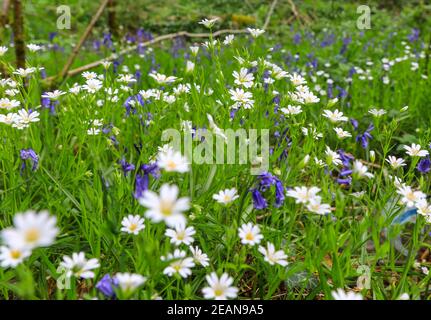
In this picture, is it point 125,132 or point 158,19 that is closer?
point 125,132

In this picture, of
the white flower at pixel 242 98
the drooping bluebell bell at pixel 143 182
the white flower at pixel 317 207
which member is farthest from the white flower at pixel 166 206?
the white flower at pixel 242 98

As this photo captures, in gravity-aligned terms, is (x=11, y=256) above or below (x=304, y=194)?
below

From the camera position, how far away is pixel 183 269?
1195mm

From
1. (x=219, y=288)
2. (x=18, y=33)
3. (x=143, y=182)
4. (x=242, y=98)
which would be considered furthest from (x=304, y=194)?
(x=18, y=33)

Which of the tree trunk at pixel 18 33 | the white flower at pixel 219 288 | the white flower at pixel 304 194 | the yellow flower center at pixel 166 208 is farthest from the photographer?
the tree trunk at pixel 18 33

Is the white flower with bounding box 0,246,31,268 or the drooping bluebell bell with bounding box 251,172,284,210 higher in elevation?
the drooping bluebell bell with bounding box 251,172,284,210

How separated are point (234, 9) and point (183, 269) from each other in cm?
820

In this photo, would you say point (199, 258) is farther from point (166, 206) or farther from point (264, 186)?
point (166, 206)

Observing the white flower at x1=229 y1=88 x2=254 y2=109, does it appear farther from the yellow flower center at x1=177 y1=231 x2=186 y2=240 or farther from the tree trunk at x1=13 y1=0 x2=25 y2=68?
the tree trunk at x1=13 y1=0 x2=25 y2=68

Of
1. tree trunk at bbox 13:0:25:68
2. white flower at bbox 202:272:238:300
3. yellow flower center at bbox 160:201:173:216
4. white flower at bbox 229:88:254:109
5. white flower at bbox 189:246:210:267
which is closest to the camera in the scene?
yellow flower center at bbox 160:201:173:216

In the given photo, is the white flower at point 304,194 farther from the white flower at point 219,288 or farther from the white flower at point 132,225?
the white flower at point 132,225

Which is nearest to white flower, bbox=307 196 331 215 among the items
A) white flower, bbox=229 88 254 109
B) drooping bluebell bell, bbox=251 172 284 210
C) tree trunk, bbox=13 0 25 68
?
drooping bluebell bell, bbox=251 172 284 210
